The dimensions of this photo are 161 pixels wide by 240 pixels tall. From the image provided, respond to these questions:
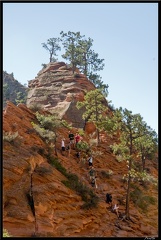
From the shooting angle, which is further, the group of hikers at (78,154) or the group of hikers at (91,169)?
the group of hikers at (78,154)

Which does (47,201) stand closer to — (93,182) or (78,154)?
(93,182)

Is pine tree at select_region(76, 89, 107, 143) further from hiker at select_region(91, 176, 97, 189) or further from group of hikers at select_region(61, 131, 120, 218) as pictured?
hiker at select_region(91, 176, 97, 189)

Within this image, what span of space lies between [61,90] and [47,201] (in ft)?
92.9

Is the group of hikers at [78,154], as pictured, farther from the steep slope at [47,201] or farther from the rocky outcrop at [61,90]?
the rocky outcrop at [61,90]

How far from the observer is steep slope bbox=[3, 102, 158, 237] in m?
13.3

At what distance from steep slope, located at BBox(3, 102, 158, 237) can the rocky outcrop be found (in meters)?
14.3

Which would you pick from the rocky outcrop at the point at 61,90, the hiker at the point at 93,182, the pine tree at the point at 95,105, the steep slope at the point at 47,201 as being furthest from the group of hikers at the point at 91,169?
the rocky outcrop at the point at 61,90


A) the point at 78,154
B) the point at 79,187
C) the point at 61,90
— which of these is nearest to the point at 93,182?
the point at 79,187

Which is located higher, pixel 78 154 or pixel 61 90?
pixel 61 90

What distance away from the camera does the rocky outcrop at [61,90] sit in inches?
1414

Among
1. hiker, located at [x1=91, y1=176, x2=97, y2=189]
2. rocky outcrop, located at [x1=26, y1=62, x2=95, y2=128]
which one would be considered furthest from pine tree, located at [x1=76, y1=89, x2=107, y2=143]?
hiker, located at [x1=91, y1=176, x2=97, y2=189]

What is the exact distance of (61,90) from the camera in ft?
137

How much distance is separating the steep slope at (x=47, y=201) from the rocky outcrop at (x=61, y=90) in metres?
14.3

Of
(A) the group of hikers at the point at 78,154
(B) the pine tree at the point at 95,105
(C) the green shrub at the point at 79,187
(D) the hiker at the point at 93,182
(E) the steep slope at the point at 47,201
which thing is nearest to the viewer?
(E) the steep slope at the point at 47,201
